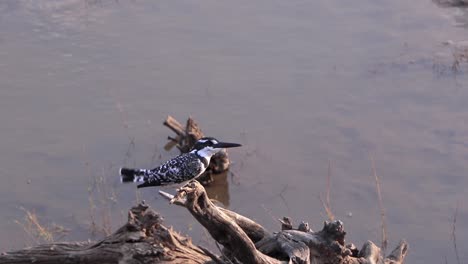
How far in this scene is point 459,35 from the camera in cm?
1222

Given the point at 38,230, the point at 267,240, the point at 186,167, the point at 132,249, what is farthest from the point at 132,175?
the point at 132,249

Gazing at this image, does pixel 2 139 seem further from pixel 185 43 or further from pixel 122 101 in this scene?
pixel 185 43

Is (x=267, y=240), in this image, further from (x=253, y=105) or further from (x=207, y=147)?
(x=253, y=105)

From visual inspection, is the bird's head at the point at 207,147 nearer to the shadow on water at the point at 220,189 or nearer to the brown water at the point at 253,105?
the brown water at the point at 253,105

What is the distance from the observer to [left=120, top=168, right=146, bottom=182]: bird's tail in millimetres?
8517

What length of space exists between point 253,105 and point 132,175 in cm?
240

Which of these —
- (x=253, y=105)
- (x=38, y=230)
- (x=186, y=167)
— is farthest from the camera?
(x=253, y=105)

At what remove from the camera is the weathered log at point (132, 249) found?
5.22 meters

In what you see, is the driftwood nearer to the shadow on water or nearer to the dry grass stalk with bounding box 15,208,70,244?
the shadow on water

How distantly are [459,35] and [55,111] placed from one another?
17.3 ft

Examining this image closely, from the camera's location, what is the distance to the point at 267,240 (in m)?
5.76

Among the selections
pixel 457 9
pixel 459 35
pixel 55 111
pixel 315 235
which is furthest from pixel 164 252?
pixel 457 9

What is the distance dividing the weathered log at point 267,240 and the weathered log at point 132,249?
0.18m

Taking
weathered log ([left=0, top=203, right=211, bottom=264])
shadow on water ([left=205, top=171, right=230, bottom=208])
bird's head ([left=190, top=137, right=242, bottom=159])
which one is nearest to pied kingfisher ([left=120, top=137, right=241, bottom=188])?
bird's head ([left=190, top=137, right=242, bottom=159])
